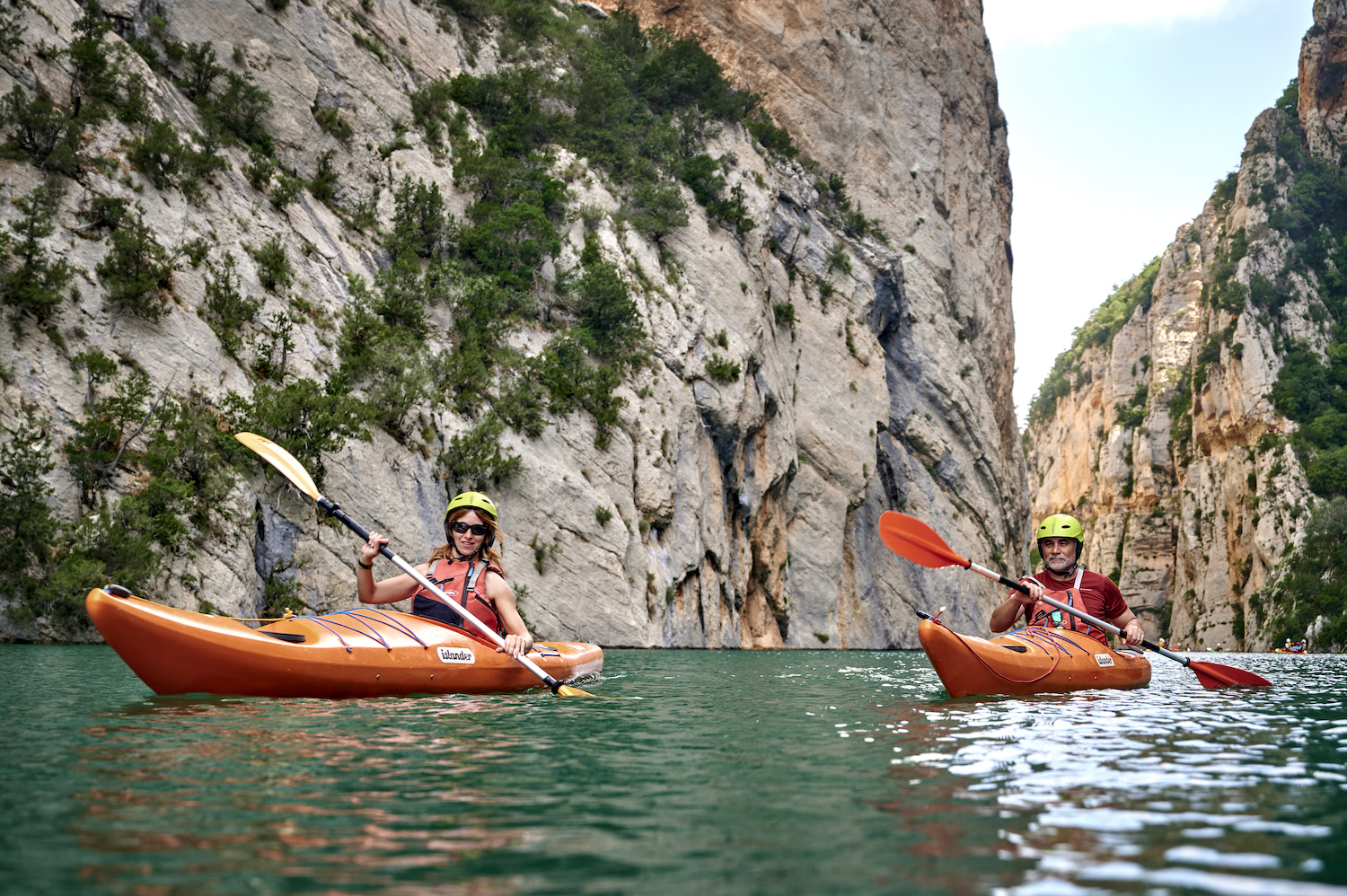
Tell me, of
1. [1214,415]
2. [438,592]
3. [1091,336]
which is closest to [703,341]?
[438,592]

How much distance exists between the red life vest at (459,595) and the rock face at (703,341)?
6736 mm

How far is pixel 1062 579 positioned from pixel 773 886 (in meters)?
8.12

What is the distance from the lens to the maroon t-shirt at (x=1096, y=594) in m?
9.67

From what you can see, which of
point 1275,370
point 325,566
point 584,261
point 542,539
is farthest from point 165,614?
point 1275,370

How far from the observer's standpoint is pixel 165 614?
591 centimetres

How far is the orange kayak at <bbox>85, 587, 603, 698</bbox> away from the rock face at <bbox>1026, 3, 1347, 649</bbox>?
162 feet

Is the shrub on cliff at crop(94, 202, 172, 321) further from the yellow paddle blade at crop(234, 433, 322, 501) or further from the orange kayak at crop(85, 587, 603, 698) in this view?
the orange kayak at crop(85, 587, 603, 698)

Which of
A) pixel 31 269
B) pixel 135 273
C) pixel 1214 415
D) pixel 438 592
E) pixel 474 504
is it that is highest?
pixel 1214 415

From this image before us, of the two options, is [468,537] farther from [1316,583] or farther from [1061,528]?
[1316,583]

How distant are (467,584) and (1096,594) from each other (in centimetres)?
650

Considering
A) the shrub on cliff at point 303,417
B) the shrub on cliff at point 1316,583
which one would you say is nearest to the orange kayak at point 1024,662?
the shrub on cliff at point 303,417

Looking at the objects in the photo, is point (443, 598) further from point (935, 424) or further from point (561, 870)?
point (935, 424)

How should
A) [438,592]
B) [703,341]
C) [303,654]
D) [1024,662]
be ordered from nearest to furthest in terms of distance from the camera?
1. [303,654]
2. [438,592]
3. [1024,662]
4. [703,341]

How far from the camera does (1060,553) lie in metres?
9.48
